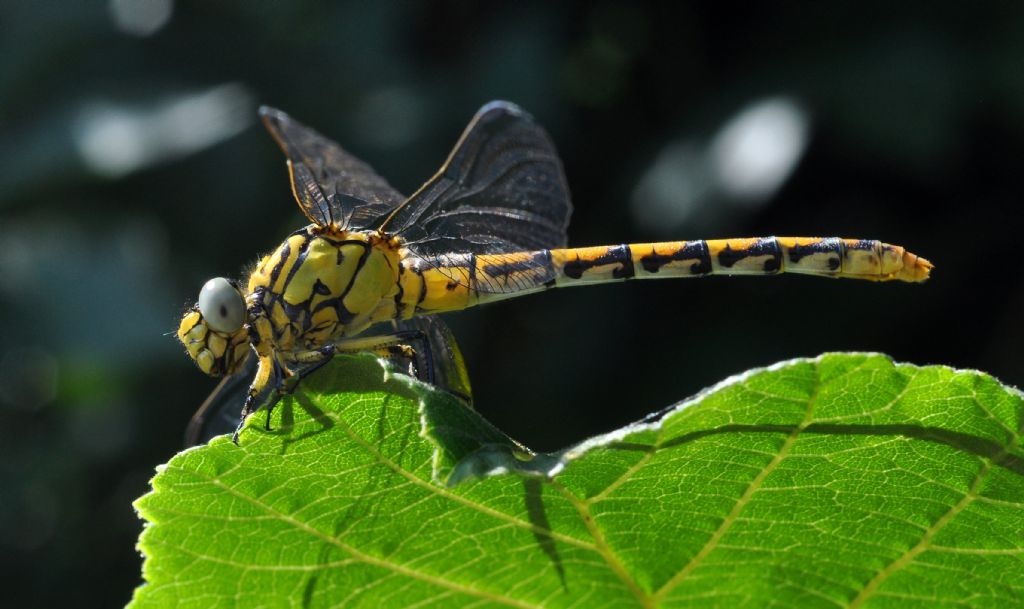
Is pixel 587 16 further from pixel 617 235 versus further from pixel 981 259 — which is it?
pixel 981 259

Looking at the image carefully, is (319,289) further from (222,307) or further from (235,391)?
(235,391)

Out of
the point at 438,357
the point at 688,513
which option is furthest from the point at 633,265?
the point at 688,513

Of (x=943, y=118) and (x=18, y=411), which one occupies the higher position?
(x=943, y=118)

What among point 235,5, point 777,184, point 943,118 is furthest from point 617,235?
point 235,5

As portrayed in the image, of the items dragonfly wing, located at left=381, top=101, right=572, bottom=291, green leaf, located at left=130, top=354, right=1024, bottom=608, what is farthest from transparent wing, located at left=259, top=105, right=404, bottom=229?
green leaf, located at left=130, top=354, right=1024, bottom=608

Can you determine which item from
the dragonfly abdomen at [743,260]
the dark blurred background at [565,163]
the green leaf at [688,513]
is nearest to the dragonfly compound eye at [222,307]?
the dragonfly abdomen at [743,260]

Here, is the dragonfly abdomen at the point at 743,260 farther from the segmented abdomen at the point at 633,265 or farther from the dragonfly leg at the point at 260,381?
the dragonfly leg at the point at 260,381

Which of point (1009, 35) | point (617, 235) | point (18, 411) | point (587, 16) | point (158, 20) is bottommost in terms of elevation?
point (18, 411)
